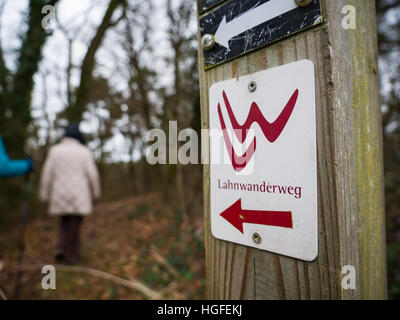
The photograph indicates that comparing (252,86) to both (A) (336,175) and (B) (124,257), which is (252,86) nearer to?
(A) (336,175)

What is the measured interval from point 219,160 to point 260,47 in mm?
363

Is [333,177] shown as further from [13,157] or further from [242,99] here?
[13,157]

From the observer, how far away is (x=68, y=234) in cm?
404

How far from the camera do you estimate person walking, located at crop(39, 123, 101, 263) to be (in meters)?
3.95

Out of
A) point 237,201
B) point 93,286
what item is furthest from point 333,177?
point 93,286

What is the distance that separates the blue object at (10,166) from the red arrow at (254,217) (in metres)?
2.82

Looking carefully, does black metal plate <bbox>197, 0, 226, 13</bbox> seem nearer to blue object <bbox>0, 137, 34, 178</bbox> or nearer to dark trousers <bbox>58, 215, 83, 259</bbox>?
blue object <bbox>0, 137, 34, 178</bbox>

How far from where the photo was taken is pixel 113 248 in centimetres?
508

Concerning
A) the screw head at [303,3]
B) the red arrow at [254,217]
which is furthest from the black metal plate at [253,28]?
the red arrow at [254,217]

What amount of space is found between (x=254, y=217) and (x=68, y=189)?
3.88 m

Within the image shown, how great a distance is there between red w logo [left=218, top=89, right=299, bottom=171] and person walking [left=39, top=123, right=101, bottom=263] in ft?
12.4

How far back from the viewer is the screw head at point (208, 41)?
86cm

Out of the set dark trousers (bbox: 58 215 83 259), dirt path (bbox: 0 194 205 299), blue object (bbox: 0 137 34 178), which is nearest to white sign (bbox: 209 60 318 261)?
dirt path (bbox: 0 194 205 299)

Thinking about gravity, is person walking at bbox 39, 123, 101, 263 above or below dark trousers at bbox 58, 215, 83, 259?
above
